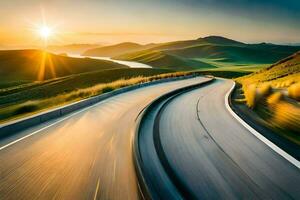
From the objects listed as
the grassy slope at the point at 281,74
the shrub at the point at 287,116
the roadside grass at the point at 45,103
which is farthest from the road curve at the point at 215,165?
the grassy slope at the point at 281,74

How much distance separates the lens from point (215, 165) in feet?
21.1

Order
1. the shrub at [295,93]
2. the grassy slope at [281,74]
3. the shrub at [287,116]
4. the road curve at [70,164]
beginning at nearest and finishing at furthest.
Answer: the road curve at [70,164], the shrub at [287,116], the shrub at [295,93], the grassy slope at [281,74]

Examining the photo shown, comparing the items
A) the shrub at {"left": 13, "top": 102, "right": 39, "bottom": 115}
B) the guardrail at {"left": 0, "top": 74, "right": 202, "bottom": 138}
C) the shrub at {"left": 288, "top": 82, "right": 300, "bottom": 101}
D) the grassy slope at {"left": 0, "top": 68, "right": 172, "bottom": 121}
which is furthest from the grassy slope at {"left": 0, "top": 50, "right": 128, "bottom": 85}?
the shrub at {"left": 288, "top": 82, "right": 300, "bottom": 101}

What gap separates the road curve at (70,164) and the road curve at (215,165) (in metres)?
0.61

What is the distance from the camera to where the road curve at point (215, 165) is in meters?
5.07

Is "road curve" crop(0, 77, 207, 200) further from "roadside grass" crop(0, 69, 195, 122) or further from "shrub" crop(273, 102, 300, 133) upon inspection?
"roadside grass" crop(0, 69, 195, 122)

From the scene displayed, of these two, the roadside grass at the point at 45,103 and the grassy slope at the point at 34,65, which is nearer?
the roadside grass at the point at 45,103

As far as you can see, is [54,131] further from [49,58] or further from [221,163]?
[49,58]

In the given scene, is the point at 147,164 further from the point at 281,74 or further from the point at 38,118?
the point at 281,74

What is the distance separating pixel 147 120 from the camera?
12367 millimetres

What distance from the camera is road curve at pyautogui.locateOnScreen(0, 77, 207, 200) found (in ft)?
16.5

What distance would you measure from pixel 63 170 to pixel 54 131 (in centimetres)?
417

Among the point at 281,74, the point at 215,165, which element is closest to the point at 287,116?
the point at 215,165

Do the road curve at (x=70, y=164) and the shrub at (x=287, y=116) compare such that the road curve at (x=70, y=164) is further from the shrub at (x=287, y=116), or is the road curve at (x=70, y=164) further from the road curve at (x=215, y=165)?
the shrub at (x=287, y=116)
